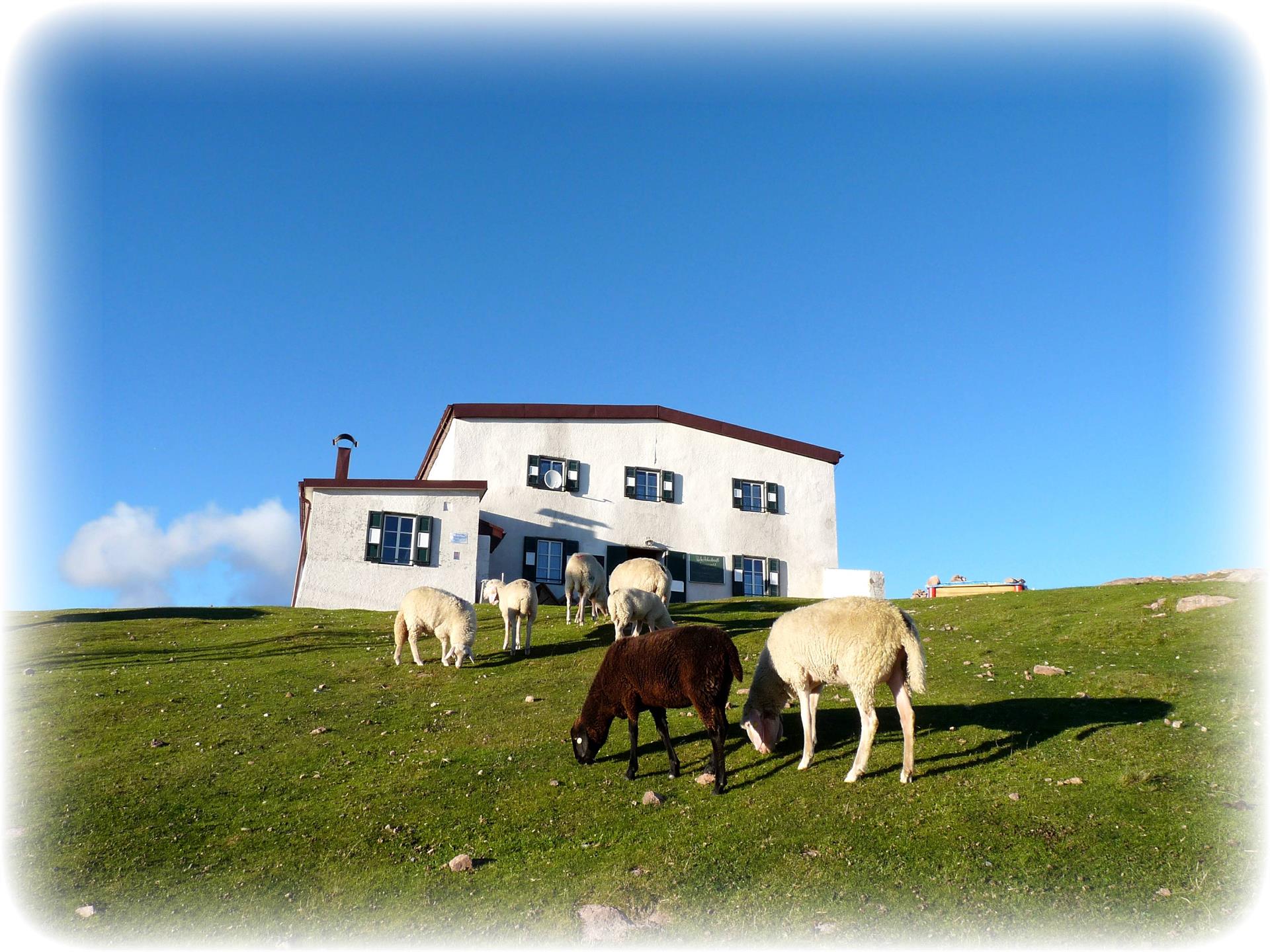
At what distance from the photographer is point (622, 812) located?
9930mm

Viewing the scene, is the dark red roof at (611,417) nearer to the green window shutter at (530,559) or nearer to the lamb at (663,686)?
the green window shutter at (530,559)

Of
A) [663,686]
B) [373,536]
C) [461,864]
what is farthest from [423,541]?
[461,864]

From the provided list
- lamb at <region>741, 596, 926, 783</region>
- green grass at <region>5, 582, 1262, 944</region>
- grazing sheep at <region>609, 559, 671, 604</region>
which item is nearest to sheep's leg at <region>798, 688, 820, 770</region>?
lamb at <region>741, 596, 926, 783</region>

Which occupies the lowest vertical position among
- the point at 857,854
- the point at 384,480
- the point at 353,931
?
the point at 353,931

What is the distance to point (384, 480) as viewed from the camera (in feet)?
112

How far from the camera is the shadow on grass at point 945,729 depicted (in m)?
11.0

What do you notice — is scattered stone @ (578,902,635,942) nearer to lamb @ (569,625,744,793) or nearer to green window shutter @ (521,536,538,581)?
lamb @ (569,625,744,793)

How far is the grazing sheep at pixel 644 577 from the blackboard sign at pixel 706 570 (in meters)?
15.4

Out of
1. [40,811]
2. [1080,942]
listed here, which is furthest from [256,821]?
[1080,942]

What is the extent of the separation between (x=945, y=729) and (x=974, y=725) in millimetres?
517

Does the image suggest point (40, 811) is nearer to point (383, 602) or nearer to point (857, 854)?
point (857, 854)

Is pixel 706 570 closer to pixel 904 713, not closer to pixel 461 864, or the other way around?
pixel 904 713

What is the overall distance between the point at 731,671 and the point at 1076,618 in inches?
564

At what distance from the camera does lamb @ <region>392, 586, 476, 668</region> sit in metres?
18.8
